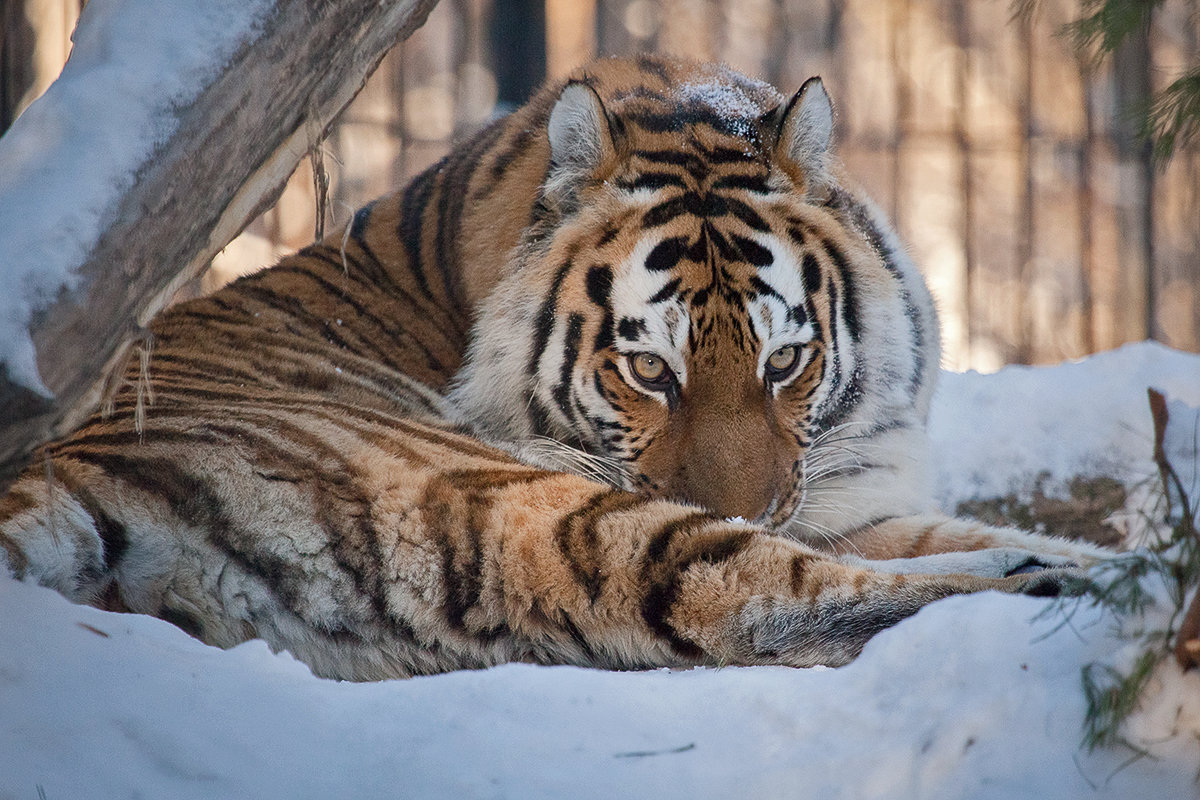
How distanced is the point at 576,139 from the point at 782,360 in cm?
64

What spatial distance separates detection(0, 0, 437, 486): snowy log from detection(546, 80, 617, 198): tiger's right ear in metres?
0.54

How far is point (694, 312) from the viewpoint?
7.34 feet

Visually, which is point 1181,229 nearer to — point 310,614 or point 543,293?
point 543,293

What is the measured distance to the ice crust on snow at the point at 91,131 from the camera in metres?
1.36

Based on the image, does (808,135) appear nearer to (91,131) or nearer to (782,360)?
(782,360)

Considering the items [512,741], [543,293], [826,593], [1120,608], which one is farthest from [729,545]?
[543,293]

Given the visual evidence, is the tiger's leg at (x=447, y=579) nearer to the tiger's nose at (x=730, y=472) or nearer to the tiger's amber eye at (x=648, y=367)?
the tiger's nose at (x=730, y=472)

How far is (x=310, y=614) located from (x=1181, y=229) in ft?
15.9

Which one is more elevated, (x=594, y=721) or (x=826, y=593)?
(x=826, y=593)

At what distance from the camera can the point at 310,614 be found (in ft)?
5.68

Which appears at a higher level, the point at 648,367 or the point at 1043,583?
the point at 648,367

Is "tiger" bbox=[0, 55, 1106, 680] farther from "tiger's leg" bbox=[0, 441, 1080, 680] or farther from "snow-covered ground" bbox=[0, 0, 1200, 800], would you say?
"snow-covered ground" bbox=[0, 0, 1200, 800]

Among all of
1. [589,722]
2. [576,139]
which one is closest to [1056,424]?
[576,139]

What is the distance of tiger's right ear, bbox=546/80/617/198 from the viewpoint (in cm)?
230
